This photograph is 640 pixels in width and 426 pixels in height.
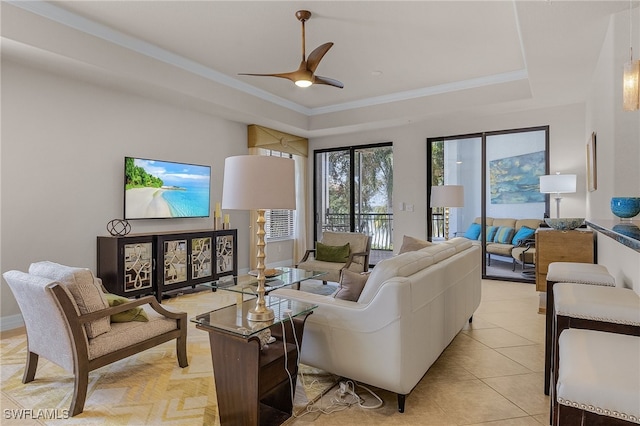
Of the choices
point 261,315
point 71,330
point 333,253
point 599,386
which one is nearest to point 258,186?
point 261,315

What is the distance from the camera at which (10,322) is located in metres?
3.55

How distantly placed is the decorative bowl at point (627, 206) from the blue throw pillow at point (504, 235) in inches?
152

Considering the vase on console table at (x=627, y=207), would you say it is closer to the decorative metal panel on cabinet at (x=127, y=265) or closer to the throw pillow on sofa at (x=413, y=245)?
the throw pillow on sofa at (x=413, y=245)

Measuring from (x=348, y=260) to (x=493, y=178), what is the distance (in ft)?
9.33

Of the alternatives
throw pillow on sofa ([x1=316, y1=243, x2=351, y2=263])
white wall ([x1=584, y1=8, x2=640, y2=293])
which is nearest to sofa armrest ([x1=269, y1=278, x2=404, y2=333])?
white wall ([x1=584, y1=8, x2=640, y2=293])

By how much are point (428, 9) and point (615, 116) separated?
1746mm

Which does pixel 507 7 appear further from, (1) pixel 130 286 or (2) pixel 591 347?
(1) pixel 130 286

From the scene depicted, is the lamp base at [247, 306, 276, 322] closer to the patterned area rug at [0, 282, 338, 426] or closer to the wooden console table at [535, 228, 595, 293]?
the patterned area rug at [0, 282, 338, 426]

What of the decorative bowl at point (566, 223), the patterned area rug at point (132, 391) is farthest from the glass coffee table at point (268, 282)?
the decorative bowl at point (566, 223)

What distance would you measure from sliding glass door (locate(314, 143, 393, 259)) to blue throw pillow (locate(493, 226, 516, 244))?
1.82m

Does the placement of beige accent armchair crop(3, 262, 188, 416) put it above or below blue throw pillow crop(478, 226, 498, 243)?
below

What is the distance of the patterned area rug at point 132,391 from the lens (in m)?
2.05

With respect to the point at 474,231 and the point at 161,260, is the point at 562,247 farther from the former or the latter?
the point at 161,260

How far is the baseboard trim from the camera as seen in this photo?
11.5 ft
